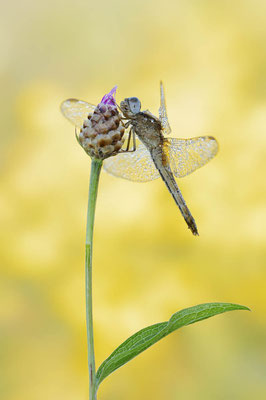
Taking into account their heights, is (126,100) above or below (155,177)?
above

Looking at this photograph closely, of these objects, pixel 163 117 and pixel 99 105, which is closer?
pixel 99 105

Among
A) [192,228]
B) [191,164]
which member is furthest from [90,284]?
[191,164]

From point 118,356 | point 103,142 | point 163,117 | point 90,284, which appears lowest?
point 118,356

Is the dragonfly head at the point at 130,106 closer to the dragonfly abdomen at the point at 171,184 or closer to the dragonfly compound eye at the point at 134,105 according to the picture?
the dragonfly compound eye at the point at 134,105

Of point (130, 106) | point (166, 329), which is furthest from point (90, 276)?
point (130, 106)

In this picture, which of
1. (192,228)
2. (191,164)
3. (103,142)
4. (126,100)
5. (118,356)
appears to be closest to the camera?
(118,356)

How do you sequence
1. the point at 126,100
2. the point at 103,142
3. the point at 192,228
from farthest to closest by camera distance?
the point at 192,228 → the point at 126,100 → the point at 103,142

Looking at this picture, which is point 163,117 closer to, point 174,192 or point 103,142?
point 174,192
